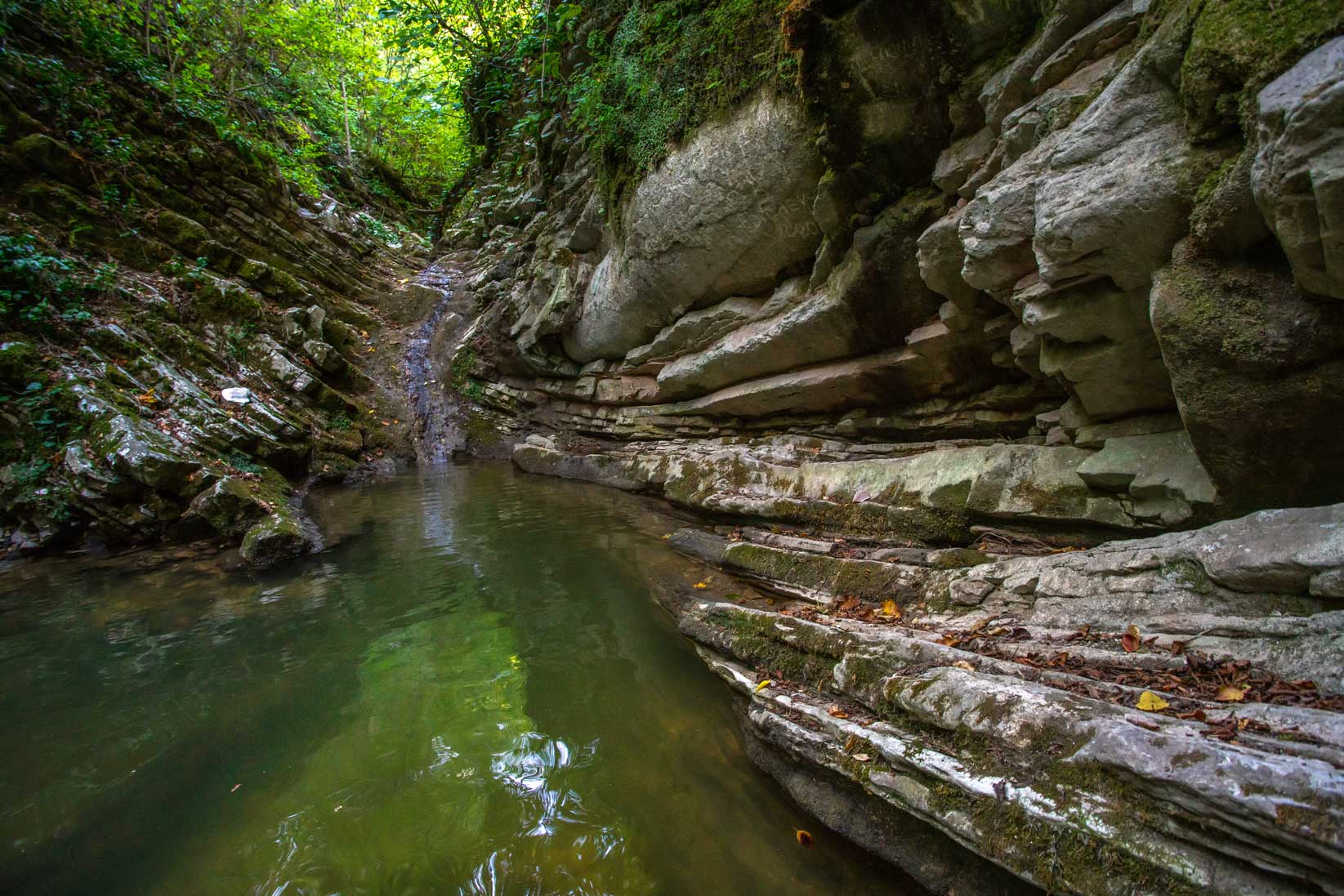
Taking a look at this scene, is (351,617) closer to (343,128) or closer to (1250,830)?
(1250,830)

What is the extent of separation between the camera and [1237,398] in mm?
2797

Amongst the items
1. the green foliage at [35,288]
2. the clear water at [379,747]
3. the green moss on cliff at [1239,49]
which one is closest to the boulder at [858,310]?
the green moss on cliff at [1239,49]

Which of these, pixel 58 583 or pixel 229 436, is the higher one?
pixel 229 436

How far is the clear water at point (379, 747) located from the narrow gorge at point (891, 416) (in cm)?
9

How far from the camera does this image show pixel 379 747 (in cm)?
338

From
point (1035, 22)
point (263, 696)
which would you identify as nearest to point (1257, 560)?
point (1035, 22)

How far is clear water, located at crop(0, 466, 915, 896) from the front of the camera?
2557 mm

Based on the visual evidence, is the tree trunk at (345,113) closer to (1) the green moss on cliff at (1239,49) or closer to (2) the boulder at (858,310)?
(2) the boulder at (858,310)

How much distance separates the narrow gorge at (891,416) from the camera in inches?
85.0

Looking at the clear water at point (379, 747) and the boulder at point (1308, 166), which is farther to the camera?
the clear water at point (379, 747)

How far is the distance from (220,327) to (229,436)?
14.6 ft

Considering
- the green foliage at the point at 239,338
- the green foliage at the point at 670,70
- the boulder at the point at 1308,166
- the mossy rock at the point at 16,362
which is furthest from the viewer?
the green foliage at the point at 239,338

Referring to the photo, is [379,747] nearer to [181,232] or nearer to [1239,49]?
[1239,49]

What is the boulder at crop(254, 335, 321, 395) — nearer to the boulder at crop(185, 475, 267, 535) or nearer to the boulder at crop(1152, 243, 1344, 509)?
the boulder at crop(185, 475, 267, 535)
